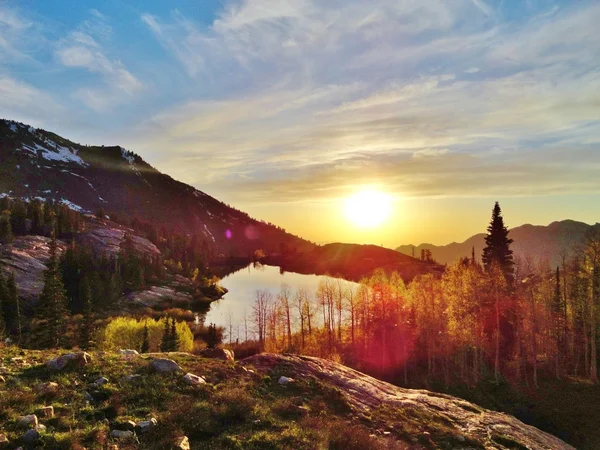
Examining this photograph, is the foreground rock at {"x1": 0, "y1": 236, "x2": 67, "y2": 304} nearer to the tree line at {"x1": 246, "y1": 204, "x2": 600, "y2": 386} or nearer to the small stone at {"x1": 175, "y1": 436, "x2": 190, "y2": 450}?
the tree line at {"x1": 246, "y1": 204, "x2": 600, "y2": 386}

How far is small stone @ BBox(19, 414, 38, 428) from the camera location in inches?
553

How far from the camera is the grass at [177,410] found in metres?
14.8

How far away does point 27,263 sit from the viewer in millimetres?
118625

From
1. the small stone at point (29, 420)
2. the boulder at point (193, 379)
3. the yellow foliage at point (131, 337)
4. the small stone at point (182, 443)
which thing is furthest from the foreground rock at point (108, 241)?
the small stone at point (182, 443)

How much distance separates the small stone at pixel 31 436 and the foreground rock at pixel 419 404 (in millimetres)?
16019

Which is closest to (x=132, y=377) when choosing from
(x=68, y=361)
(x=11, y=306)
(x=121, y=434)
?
(x=68, y=361)

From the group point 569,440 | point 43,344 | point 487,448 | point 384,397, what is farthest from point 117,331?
point 569,440

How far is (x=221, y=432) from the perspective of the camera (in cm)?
1683

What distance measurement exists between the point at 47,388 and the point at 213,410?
7993 mm

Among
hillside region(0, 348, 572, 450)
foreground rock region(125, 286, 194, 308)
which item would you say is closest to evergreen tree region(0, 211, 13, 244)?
foreground rock region(125, 286, 194, 308)

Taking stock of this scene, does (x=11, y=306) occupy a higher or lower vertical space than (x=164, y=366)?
lower

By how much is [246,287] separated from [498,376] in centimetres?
15201

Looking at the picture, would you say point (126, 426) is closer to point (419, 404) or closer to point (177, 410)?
point (177, 410)

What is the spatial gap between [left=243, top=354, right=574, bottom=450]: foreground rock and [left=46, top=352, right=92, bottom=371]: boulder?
11.3m
